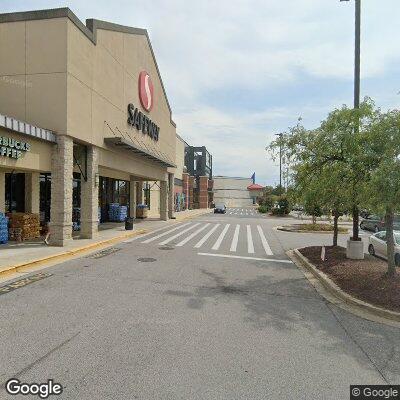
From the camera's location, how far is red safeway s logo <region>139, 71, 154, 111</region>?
23.1 m

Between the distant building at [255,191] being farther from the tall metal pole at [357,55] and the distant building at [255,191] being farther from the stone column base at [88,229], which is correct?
the tall metal pole at [357,55]

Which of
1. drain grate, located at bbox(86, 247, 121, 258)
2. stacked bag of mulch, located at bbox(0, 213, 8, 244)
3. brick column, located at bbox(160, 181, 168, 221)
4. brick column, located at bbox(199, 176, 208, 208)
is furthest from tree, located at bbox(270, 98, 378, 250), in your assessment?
brick column, located at bbox(199, 176, 208, 208)

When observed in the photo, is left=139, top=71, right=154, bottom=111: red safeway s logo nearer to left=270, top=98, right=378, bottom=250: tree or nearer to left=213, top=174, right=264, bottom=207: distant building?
left=270, top=98, right=378, bottom=250: tree

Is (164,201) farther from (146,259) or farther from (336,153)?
(336,153)

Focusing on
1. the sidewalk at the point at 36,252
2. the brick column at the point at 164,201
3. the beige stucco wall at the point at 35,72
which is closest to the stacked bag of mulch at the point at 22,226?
the sidewalk at the point at 36,252

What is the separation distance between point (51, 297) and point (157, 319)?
276cm

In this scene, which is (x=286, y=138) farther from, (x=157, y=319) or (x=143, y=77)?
(x=143, y=77)

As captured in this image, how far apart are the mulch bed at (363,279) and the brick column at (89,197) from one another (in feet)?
34.0

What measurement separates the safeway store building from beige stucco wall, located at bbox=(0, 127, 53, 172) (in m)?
0.04

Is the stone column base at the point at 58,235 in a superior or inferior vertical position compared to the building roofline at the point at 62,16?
inferior

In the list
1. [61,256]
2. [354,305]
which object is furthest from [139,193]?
[354,305]

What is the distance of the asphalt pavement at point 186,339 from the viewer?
4.23 metres

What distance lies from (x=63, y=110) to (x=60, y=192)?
337cm

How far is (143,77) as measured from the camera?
2339 cm
